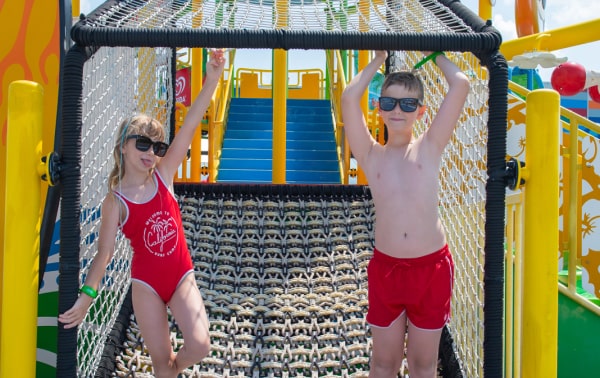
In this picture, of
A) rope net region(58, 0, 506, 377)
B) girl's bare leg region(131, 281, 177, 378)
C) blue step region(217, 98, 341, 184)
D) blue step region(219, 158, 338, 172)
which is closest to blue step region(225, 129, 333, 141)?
blue step region(217, 98, 341, 184)

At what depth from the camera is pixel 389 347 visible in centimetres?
202

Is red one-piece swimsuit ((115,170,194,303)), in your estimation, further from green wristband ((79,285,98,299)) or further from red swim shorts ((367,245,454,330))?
red swim shorts ((367,245,454,330))

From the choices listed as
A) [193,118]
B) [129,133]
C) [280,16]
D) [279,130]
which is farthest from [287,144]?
[129,133]

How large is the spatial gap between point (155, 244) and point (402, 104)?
103 cm

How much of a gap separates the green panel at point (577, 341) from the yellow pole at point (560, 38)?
180 cm

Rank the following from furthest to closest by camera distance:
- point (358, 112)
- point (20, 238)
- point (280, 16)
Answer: point (280, 16) → point (358, 112) → point (20, 238)

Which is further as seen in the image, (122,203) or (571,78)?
(571,78)

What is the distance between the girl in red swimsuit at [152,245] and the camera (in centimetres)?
214

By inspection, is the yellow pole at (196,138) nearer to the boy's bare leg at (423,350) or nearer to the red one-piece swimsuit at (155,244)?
the red one-piece swimsuit at (155,244)

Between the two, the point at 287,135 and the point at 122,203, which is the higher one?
the point at 287,135

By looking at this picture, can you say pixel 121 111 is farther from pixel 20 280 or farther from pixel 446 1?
pixel 446 1

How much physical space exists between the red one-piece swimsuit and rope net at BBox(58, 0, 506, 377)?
20 cm

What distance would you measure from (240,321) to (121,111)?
1.27 m

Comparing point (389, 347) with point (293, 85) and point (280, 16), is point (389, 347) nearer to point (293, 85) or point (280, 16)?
point (280, 16)
